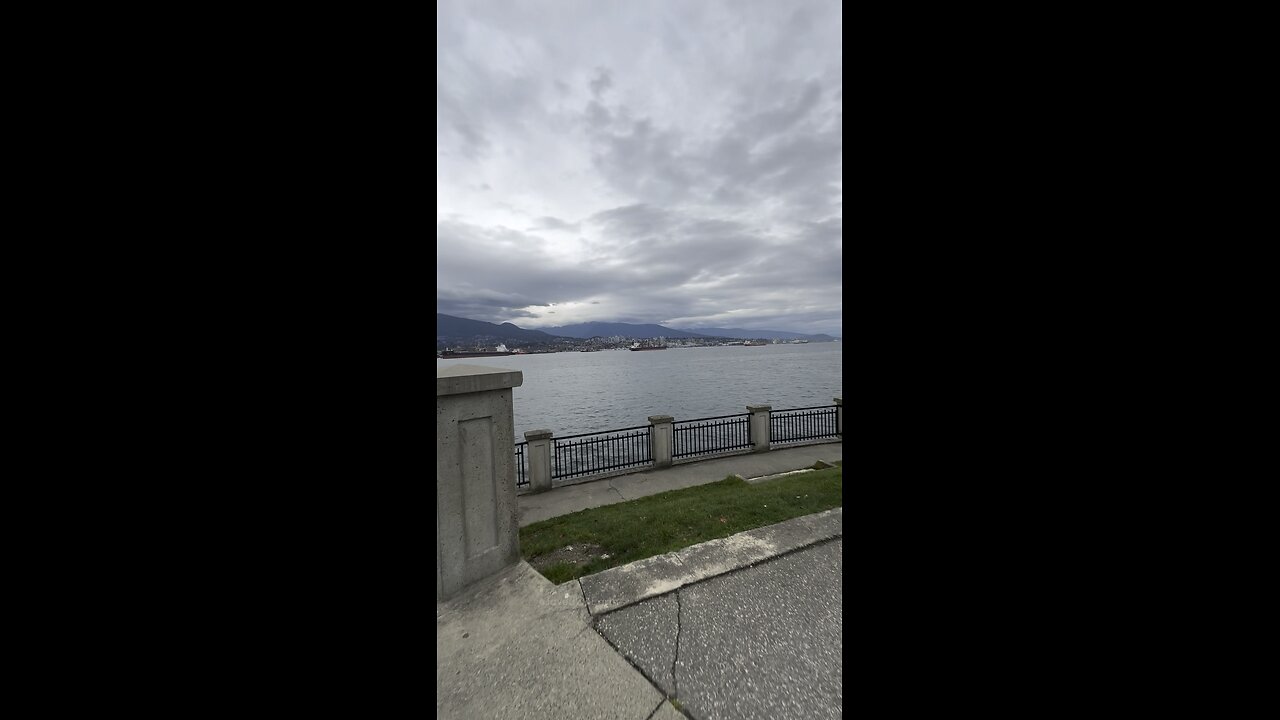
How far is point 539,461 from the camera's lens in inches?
387

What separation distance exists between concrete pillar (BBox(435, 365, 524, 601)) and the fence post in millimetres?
5387

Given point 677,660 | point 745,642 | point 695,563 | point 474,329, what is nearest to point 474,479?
point 695,563

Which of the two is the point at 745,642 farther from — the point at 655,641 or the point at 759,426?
the point at 759,426

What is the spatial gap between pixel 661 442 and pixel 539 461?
3143 mm

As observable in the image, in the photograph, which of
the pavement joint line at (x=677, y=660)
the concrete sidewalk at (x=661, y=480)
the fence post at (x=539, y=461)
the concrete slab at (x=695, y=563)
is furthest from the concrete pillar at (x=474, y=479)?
the fence post at (x=539, y=461)

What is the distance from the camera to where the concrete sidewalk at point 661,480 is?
8.47m

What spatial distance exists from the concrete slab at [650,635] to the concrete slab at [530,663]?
9cm

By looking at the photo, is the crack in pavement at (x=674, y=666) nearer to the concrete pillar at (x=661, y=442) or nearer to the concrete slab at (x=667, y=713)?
the concrete slab at (x=667, y=713)

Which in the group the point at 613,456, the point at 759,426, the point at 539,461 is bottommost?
the point at 613,456

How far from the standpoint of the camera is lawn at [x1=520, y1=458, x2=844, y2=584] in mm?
4961
